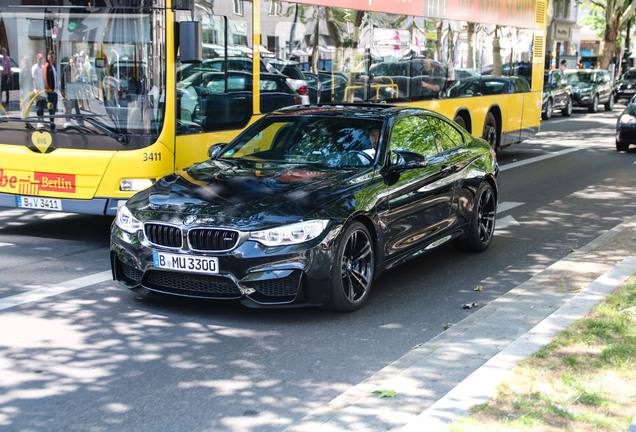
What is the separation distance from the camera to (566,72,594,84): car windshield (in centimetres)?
3688

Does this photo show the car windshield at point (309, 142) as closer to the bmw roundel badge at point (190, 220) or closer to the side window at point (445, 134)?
the side window at point (445, 134)

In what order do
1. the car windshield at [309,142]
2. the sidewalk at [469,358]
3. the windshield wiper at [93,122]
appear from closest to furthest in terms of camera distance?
the sidewalk at [469,358], the car windshield at [309,142], the windshield wiper at [93,122]

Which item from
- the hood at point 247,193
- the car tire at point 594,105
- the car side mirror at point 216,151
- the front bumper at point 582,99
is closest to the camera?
the hood at point 247,193

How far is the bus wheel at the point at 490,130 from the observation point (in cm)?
1677

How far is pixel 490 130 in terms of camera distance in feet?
55.8

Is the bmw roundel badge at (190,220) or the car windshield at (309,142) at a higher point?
the car windshield at (309,142)

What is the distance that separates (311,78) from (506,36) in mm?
7507

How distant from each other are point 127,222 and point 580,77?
33.7 meters

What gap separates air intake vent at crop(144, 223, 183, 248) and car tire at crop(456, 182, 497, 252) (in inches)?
141

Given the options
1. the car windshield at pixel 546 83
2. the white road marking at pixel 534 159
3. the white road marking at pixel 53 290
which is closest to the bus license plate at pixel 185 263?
the white road marking at pixel 53 290

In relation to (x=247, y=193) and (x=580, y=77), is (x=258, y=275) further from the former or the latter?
(x=580, y=77)

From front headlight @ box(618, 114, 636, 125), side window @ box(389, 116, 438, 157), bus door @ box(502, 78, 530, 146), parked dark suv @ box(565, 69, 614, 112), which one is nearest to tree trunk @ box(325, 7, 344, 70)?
side window @ box(389, 116, 438, 157)

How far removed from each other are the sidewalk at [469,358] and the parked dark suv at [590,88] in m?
29.9

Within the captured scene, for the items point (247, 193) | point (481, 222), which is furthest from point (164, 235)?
point (481, 222)
